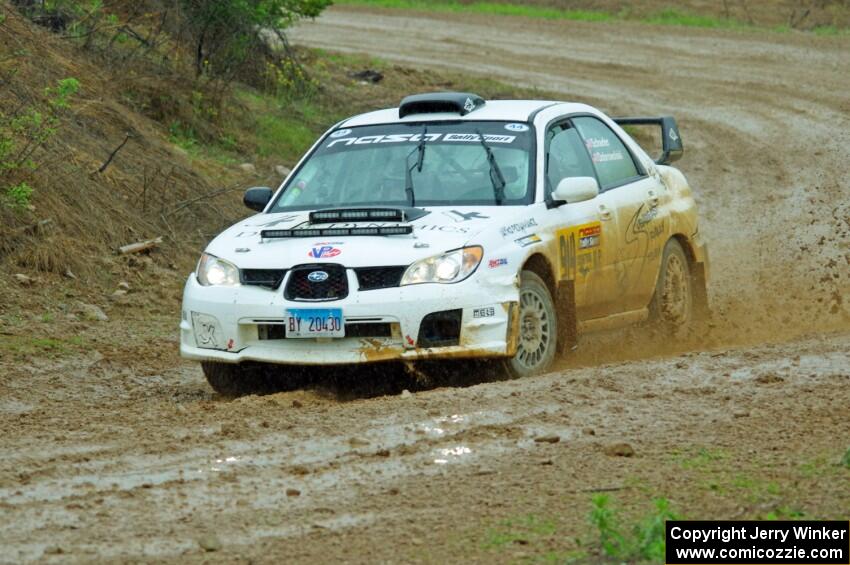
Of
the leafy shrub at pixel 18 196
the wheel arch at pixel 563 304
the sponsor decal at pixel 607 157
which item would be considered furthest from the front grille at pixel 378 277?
the leafy shrub at pixel 18 196

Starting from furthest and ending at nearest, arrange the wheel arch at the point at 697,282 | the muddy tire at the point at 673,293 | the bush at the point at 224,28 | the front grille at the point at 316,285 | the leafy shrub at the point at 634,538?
the bush at the point at 224,28 < the wheel arch at the point at 697,282 < the muddy tire at the point at 673,293 < the front grille at the point at 316,285 < the leafy shrub at the point at 634,538

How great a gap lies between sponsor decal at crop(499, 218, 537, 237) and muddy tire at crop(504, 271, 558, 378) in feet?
0.80

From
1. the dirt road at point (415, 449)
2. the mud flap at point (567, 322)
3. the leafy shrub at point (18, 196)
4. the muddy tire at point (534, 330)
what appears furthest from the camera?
the leafy shrub at point (18, 196)

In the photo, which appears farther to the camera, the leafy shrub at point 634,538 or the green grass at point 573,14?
the green grass at point 573,14

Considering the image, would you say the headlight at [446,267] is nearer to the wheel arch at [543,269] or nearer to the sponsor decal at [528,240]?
the sponsor decal at [528,240]

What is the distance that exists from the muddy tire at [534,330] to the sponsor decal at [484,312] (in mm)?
313

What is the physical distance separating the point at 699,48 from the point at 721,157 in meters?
8.36

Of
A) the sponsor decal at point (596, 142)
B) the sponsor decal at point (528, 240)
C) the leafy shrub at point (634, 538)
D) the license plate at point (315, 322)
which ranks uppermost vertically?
the sponsor decal at point (596, 142)

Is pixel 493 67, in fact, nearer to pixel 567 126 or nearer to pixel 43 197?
pixel 43 197

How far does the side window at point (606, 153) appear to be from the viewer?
10.2 m

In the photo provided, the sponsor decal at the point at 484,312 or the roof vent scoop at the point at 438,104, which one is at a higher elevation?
the roof vent scoop at the point at 438,104

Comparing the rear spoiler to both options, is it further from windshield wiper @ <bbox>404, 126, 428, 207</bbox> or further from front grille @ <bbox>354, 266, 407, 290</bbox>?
front grille @ <bbox>354, 266, 407, 290</bbox>

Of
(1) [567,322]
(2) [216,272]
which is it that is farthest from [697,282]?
(2) [216,272]

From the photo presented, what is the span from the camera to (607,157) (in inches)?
410
